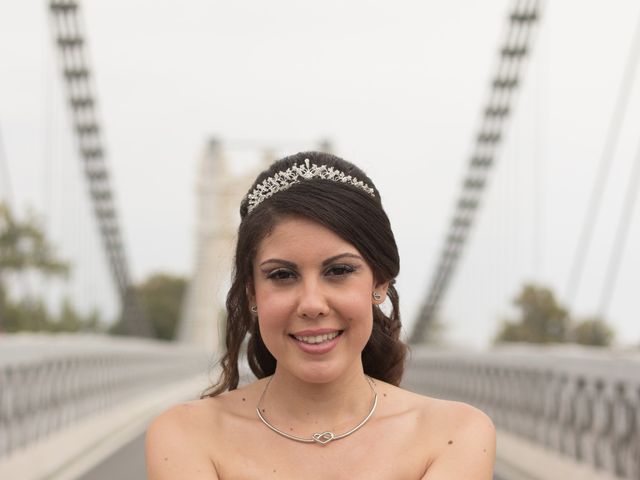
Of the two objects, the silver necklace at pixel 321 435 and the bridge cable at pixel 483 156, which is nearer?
the silver necklace at pixel 321 435

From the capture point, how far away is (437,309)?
59625 millimetres

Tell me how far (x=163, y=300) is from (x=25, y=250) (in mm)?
60607

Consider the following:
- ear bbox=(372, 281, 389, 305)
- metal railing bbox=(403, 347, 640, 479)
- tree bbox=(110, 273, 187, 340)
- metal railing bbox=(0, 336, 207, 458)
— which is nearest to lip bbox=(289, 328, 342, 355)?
ear bbox=(372, 281, 389, 305)

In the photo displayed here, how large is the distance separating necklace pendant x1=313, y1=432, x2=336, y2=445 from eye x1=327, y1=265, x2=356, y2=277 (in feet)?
1.09

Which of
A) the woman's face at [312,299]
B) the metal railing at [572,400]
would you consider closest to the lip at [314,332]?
the woman's face at [312,299]

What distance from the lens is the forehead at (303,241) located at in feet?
11.0

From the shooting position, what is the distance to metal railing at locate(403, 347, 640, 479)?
10.4 meters

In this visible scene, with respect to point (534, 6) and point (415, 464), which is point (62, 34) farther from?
point (415, 464)

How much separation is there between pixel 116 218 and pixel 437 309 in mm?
12575

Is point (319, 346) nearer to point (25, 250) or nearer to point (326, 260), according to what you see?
point (326, 260)

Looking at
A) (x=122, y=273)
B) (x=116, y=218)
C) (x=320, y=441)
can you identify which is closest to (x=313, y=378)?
(x=320, y=441)

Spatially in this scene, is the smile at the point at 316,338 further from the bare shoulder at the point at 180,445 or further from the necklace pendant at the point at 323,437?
the bare shoulder at the point at 180,445

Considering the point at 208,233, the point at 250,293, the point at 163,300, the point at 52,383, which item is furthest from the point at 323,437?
the point at 163,300

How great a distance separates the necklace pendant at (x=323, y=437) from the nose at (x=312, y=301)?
0.26m
